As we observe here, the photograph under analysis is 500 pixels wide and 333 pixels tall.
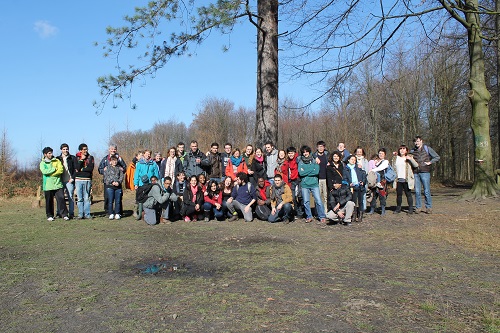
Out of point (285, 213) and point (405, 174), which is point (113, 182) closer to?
point (285, 213)

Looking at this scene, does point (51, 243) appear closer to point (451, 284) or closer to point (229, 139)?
point (451, 284)

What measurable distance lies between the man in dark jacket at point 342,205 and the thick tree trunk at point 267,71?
2.59m

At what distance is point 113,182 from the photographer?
10.8 metres

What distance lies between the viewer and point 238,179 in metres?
10.4

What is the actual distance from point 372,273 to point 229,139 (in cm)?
Answer: 2710

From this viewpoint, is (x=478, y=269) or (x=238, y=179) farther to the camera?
(x=238, y=179)

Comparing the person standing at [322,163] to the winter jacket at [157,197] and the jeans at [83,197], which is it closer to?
the winter jacket at [157,197]

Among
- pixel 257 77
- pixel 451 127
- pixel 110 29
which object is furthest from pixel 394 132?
pixel 110 29

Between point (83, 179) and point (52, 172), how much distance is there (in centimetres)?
74

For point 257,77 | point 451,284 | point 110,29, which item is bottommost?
point 451,284

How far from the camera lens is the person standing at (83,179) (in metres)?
10.6

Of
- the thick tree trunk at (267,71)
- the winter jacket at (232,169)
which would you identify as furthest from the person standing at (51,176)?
the thick tree trunk at (267,71)

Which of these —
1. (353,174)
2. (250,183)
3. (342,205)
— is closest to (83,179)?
(250,183)

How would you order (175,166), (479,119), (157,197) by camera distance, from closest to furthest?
(157,197)
(175,166)
(479,119)
